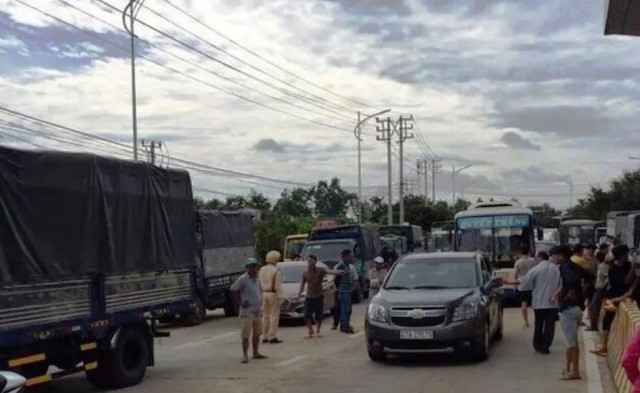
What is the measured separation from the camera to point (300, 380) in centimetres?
1139

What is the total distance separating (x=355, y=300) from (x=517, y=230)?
5614 mm

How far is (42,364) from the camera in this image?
381 inches

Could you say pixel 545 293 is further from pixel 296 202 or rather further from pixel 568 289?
pixel 296 202

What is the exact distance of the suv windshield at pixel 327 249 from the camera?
1078 inches

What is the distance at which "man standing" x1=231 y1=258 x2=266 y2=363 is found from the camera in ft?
44.5

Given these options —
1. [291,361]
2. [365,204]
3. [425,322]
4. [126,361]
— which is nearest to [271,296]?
[291,361]

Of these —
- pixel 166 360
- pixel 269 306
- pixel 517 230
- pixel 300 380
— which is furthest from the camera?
Result: pixel 517 230

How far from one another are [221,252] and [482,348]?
11476 millimetres

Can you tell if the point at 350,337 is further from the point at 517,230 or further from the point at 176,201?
the point at 517,230

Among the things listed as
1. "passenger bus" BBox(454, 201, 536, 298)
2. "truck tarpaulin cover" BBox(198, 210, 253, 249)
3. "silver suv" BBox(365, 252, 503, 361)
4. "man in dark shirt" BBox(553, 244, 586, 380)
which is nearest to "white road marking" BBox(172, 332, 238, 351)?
"truck tarpaulin cover" BBox(198, 210, 253, 249)

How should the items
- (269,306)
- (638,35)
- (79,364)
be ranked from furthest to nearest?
(269,306) → (638,35) → (79,364)

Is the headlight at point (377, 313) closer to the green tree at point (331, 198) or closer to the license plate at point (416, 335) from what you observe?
the license plate at point (416, 335)

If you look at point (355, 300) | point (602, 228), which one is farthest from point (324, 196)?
point (355, 300)

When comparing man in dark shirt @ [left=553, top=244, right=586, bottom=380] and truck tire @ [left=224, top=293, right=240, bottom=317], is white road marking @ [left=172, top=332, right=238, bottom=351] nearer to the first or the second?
truck tire @ [left=224, top=293, right=240, bottom=317]
